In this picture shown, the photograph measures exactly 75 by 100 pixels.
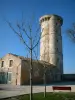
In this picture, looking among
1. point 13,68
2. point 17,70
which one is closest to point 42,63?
point 17,70

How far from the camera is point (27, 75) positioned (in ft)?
125

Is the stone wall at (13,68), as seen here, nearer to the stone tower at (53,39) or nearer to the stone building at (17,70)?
the stone building at (17,70)

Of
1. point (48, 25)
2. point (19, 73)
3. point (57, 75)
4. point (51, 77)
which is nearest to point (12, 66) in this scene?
point (19, 73)

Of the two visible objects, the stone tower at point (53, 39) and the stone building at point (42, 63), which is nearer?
the stone building at point (42, 63)

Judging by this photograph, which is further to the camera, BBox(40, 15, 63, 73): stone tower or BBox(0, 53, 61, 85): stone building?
BBox(40, 15, 63, 73): stone tower

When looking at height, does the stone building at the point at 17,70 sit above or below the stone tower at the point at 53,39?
below

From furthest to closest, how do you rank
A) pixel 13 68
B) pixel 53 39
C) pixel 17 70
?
pixel 53 39, pixel 13 68, pixel 17 70

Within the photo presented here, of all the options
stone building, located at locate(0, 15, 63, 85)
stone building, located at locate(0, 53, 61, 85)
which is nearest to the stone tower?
stone building, located at locate(0, 15, 63, 85)

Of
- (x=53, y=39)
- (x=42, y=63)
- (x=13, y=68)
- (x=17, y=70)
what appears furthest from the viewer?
(x=53, y=39)

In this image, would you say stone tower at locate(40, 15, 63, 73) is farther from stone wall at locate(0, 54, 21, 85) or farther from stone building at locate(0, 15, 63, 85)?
stone wall at locate(0, 54, 21, 85)

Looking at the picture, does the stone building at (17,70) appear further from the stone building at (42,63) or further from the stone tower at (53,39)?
the stone tower at (53,39)

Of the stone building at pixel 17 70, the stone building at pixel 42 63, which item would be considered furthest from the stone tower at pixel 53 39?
the stone building at pixel 17 70

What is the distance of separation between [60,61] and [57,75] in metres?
5.26

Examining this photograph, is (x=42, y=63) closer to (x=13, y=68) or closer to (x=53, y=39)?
(x=13, y=68)
